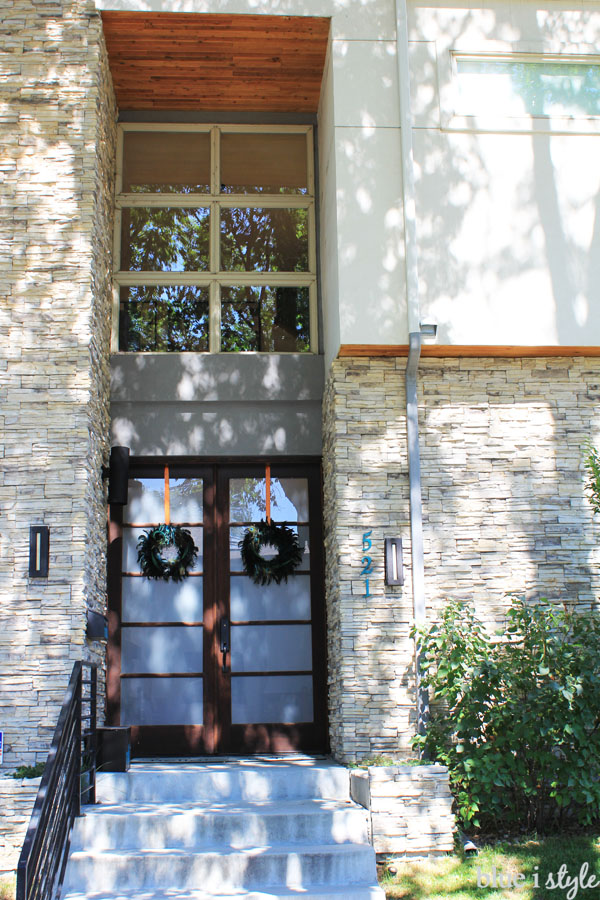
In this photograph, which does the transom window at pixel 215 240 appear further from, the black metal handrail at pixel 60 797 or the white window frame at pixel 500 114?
the black metal handrail at pixel 60 797

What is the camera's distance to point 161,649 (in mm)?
7422

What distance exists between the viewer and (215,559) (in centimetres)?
757

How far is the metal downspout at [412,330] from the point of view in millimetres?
6547

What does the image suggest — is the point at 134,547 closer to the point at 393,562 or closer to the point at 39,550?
the point at 39,550

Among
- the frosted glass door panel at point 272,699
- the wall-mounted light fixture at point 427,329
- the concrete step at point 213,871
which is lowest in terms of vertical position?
the concrete step at point 213,871

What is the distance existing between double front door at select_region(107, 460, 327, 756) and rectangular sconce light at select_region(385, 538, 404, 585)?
1164 millimetres

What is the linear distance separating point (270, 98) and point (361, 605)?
15.2 feet

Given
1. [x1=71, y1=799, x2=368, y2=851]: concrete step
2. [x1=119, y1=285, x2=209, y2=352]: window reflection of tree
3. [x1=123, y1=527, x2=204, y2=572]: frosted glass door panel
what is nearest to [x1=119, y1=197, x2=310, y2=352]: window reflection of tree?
[x1=119, y1=285, x2=209, y2=352]: window reflection of tree

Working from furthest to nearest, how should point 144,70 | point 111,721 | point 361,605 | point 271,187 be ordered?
point 271,187 → point 144,70 → point 111,721 → point 361,605

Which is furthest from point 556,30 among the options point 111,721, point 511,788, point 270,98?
point 111,721

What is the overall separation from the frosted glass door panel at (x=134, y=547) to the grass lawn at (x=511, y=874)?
304cm

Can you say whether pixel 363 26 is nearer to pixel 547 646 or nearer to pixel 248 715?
pixel 547 646

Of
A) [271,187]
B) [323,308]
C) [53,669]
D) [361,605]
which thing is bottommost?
[53,669]

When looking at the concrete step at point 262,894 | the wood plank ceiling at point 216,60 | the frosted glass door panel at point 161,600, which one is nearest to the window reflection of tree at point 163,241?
the wood plank ceiling at point 216,60
